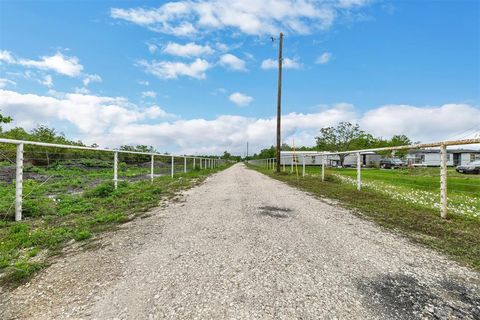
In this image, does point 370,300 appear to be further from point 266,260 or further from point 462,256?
point 462,256

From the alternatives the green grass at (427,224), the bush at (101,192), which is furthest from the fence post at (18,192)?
the green grass at (427,224)

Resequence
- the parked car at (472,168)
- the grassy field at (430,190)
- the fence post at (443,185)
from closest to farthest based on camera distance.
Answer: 1. the fence post at (443,185)
2. the grassy field at (430,190)
3. the parked car at (472,168)

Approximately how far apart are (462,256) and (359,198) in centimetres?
389

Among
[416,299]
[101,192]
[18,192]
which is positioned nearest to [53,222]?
[18,192]

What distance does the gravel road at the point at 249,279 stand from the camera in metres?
1.76

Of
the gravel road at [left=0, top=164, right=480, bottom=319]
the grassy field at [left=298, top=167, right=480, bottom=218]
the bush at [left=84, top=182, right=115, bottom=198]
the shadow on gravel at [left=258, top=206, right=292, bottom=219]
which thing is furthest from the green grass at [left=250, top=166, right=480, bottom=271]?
the bush at [left=84, top=182, right=115, bottom=198]

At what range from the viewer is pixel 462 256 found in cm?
275

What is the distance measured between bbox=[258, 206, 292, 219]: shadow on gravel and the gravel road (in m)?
0.92

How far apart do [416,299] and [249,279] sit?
→ 132 centimetres

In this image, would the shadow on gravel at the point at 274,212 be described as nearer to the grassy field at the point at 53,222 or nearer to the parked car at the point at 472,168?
the grassy field at the point at 53,222

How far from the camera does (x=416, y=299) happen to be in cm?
190

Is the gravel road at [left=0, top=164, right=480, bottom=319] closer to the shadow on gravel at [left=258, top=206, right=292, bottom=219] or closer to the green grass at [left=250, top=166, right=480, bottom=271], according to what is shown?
→ the green grass at [left=250, top=166, right=480, bottom=271]

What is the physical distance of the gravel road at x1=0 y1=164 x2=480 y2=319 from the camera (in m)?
1.76

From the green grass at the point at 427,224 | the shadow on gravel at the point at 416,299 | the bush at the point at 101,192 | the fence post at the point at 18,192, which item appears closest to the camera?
the shadow on gravel at the point at 416,299
